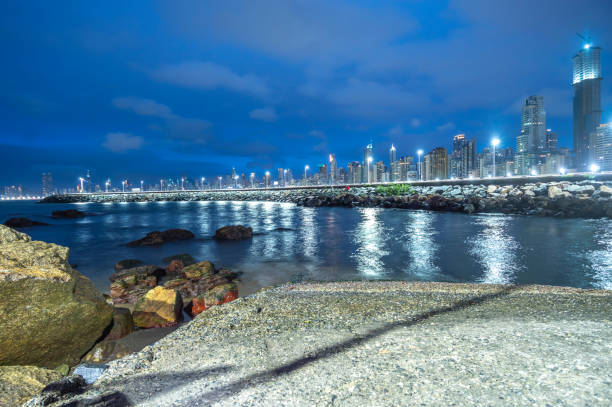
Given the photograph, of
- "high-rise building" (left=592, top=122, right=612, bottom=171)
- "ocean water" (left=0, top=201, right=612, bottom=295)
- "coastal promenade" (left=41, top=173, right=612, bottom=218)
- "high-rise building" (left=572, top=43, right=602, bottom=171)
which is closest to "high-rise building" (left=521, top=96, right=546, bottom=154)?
"high-rise building" (left=592, top=122, right=612, bottom=171)

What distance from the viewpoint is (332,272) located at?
9266 mm

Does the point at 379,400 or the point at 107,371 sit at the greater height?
the point at 379,400

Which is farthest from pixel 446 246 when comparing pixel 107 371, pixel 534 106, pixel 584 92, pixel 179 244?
pixel 584 92

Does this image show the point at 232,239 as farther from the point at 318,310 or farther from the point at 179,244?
the point at 318,310

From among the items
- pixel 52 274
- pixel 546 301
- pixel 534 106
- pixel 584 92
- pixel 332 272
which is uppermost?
pixel 584 92

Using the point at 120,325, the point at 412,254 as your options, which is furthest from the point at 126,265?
the point at 412,254

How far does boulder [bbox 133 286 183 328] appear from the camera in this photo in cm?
534

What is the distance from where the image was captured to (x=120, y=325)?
4.91 meters

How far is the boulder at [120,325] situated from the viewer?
4801mm

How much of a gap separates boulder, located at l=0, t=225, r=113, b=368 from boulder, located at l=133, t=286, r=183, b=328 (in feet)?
2.44

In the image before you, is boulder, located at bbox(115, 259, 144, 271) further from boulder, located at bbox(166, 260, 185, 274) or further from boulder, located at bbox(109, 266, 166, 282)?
boulder, located at bbox(166, 260, 185, 274)

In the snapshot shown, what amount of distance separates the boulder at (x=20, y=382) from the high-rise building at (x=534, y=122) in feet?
526

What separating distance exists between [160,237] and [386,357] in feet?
53.4

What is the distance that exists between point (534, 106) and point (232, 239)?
531ft
